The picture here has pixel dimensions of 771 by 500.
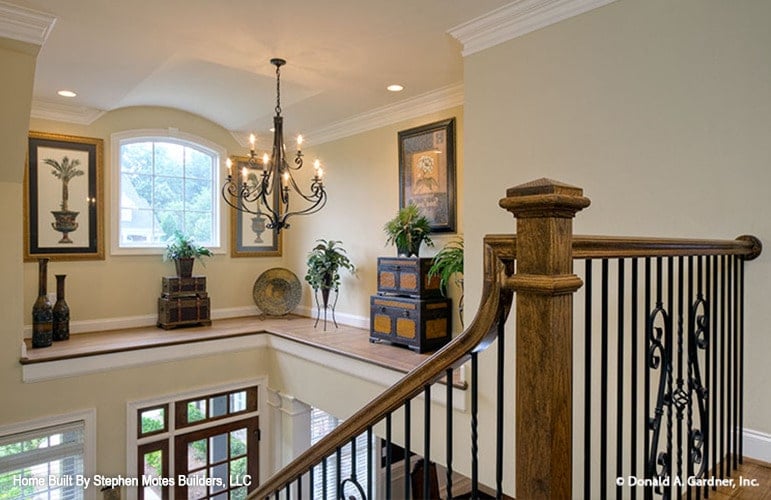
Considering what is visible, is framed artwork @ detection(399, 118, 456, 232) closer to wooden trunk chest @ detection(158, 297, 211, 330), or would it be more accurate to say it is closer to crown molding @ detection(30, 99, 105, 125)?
wooden trunk chest @ detection(158, 297, 211, 330)

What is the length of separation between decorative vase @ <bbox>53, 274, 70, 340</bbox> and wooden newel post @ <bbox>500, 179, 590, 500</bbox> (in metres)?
5.11

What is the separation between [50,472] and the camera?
4.16 meters

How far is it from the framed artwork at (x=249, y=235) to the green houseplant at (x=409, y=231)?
242 cm

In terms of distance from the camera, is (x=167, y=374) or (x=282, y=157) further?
(x=167, y=374)

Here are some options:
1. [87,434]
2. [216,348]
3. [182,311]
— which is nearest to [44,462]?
[87,434]

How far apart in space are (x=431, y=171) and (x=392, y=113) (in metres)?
0.86

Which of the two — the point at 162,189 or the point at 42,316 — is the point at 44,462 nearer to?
the point at 42,316

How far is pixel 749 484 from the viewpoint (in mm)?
1677

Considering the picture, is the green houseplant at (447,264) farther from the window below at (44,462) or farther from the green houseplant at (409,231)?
the window below at (44,462)

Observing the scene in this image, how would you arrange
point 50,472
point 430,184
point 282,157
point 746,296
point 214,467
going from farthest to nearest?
point 214,467 < point 430,184 < point 50,472 < point 282,157 < point 746,296

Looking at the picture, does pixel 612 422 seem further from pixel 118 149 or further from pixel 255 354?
pixel 118 149

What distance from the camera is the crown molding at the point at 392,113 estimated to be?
4285mm

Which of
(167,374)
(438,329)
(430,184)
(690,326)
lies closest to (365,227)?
(430,184)

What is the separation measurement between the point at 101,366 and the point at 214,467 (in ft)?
5.42
